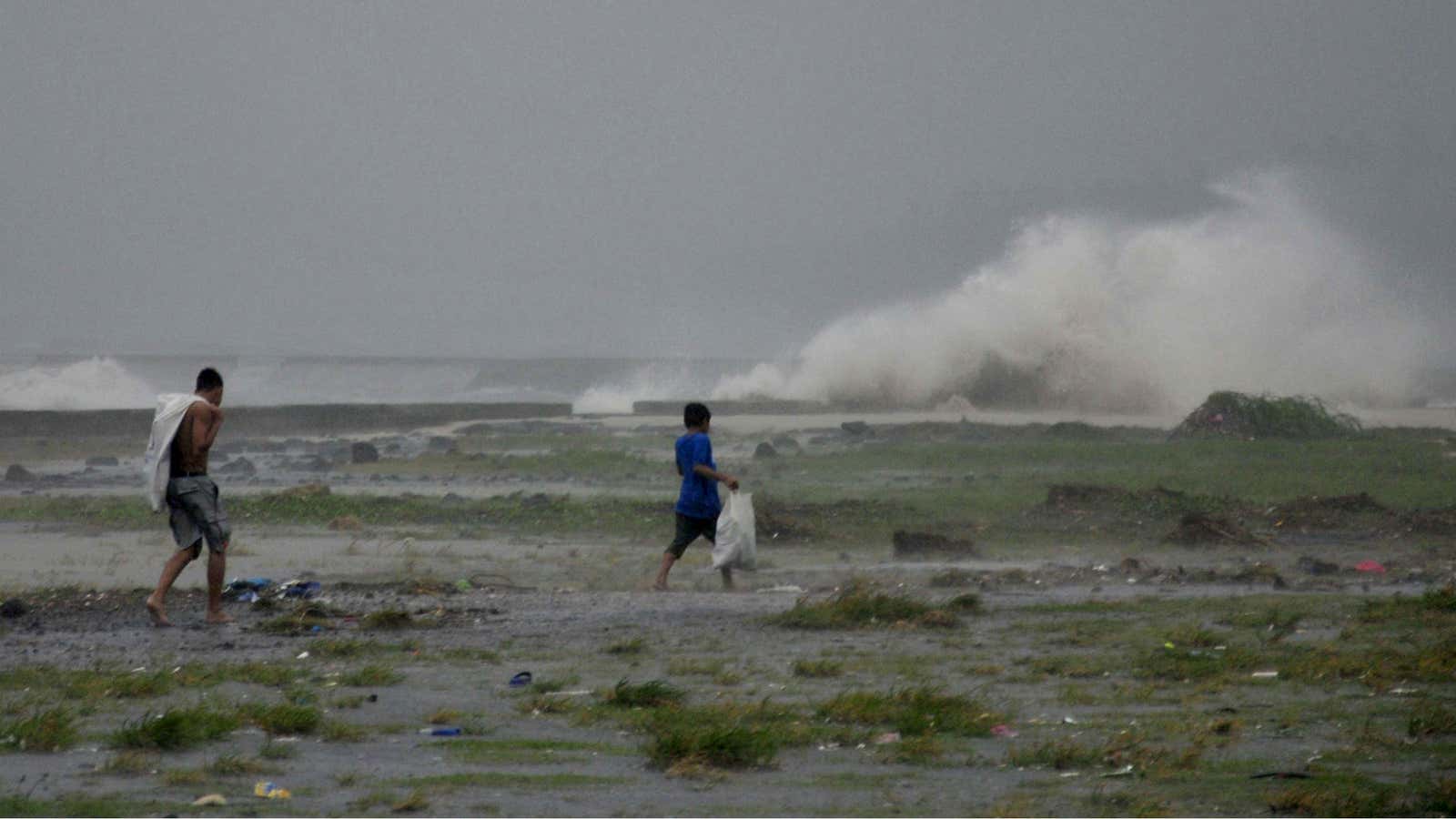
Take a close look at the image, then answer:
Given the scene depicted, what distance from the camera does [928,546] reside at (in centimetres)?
1592

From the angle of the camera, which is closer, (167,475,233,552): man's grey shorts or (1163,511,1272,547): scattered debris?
(167,475,233,552): man's grey shorts

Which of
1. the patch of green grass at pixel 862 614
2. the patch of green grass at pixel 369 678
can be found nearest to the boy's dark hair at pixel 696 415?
the patch of green grass at pixel 862 614

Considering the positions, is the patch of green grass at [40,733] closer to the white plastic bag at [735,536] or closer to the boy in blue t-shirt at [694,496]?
the boy in blue t-shirt at [694,496]

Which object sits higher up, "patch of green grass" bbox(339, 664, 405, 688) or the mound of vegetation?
the mound of vegetation

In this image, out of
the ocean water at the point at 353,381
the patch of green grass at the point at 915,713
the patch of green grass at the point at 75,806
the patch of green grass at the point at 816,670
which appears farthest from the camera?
the ocean water at the point at 353,381

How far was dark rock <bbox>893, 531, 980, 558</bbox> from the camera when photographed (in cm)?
1576

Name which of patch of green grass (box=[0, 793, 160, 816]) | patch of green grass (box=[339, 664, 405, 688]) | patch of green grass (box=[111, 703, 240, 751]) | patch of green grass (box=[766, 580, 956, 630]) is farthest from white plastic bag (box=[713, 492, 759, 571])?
patch of green grass (box=[0, 793, 160, 816])

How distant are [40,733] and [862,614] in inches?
213

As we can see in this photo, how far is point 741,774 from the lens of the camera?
649 centimetres

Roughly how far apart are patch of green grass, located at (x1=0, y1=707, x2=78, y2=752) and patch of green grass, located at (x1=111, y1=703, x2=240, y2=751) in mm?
199

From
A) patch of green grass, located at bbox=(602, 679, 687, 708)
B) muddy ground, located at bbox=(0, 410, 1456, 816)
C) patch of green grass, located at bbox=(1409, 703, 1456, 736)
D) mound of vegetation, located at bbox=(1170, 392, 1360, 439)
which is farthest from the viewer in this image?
mound of vegetation, located at bbox=(1170, 392, 1360, 439)

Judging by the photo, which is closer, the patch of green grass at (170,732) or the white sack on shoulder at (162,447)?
the patch of green grass at (170,732)

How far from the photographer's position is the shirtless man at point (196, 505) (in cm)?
1072

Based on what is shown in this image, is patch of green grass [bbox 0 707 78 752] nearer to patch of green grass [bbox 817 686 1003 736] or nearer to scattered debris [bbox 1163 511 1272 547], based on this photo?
patch of green grass [bbox 817 686 1003 736]
